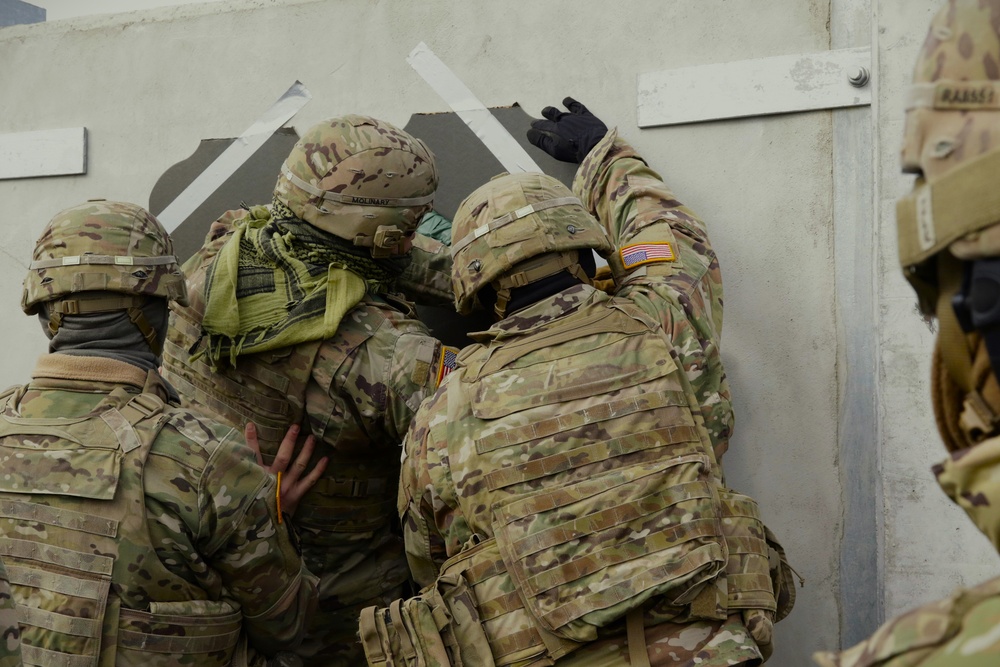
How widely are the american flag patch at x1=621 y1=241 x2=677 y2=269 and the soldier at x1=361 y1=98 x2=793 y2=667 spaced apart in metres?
0.15

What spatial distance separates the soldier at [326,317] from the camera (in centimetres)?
314

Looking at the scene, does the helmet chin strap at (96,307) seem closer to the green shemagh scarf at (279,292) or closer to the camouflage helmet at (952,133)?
the green shemagh scarf at (279,292)

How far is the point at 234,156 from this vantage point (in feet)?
13.9

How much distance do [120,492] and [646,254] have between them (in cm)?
151

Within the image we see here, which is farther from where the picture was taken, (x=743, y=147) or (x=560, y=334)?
(x=743, y=147)

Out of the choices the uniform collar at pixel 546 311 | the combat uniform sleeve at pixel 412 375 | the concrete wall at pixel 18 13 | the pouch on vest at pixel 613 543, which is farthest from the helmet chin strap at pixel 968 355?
the concrete wall at pixel 18 13

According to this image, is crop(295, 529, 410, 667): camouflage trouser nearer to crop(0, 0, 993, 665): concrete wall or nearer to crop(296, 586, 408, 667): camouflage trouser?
crop(296, 586, 408, 667): camouflage trouser

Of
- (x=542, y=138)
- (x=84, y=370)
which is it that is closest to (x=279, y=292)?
(x=84, y=370)

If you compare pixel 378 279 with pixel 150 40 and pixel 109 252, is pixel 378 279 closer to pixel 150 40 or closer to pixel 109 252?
pixel 109 252

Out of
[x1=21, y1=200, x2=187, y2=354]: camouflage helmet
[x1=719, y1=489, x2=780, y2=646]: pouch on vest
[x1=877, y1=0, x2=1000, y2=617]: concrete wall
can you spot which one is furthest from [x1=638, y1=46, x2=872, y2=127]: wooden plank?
[x1=21, y1=200, x2=187, y2=354]: camouflage helmet

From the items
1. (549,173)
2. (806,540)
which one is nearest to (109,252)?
(549,173)

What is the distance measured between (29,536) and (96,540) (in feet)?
0.56

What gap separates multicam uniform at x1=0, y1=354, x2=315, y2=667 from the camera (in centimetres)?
251

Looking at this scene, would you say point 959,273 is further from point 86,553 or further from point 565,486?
point 86,553
